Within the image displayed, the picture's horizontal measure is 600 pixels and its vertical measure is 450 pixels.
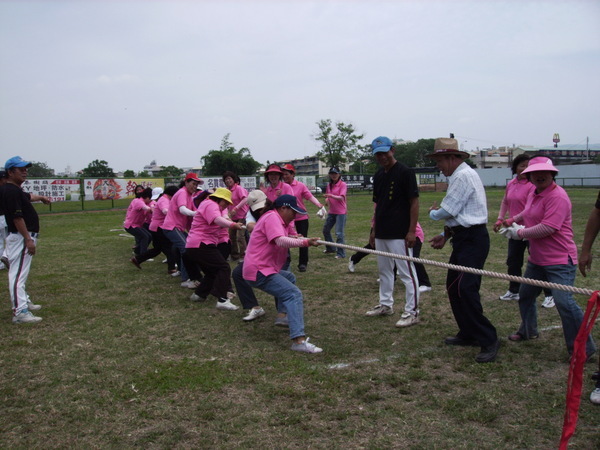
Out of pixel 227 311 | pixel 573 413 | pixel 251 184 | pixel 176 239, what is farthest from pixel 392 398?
pixel 251 184

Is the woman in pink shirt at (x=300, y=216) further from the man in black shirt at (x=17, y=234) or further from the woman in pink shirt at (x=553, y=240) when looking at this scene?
the woman in pink shirt at (x=553, y=240)

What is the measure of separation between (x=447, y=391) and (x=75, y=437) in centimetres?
276

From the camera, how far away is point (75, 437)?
128 inches

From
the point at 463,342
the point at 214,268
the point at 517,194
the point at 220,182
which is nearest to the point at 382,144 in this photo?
the point at 517,194

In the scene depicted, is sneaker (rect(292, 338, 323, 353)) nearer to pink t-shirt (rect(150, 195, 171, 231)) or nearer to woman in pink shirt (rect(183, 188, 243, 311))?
woman in pink shirt (rect(183, 188, 243, 311))

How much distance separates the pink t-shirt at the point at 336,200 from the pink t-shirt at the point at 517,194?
4138 millimetres

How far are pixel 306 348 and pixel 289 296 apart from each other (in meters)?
0.55

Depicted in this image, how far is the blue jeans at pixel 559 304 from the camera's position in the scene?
4.08m

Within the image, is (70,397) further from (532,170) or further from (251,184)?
(251,184)

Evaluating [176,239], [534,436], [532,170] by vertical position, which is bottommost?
[534,436]

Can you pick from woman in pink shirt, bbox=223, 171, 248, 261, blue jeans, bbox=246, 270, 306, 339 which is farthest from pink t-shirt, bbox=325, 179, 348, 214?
blue jeans, bbox=246, 270, 306, 339

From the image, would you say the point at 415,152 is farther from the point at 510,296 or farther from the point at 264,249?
the point at 264,249

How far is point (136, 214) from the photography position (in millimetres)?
9906

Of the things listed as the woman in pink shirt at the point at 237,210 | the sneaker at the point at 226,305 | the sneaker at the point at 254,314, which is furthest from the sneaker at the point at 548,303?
the woman in pink shirt at the point at 237,210
